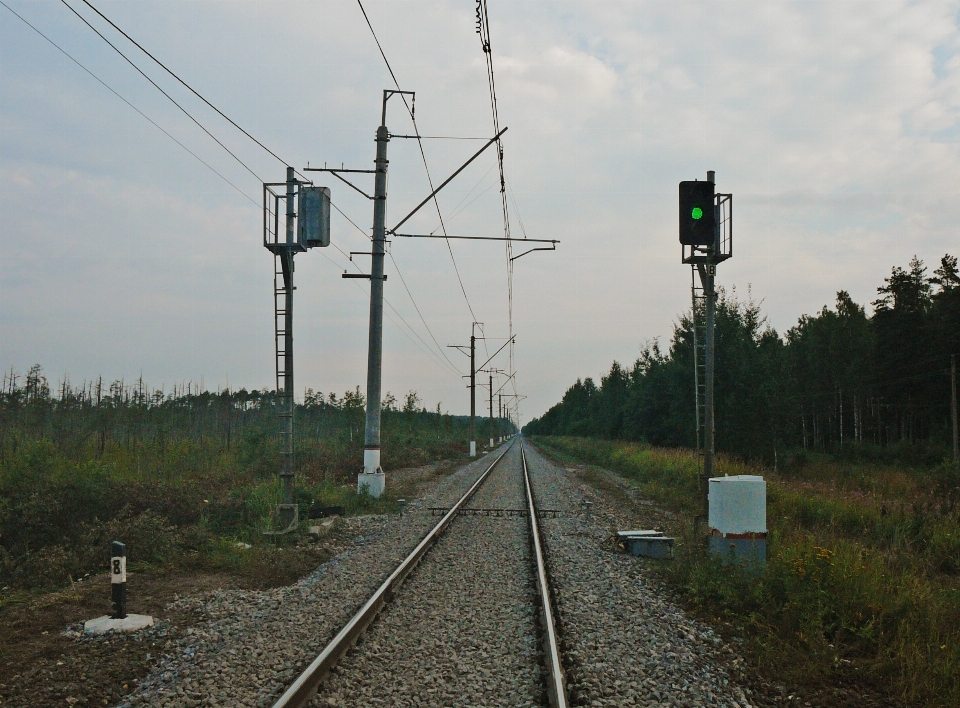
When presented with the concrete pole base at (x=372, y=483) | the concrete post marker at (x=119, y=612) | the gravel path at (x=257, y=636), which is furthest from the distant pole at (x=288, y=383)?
the concrete post marker at (x=119, y=612)

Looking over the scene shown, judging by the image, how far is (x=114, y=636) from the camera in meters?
6.45

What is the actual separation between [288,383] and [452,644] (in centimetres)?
756

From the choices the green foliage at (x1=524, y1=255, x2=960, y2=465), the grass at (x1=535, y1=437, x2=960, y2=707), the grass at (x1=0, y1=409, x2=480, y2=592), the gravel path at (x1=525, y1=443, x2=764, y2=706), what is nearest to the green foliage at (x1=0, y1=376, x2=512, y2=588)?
the grass at (x1=0, y1=409, x2=480, y2=592)

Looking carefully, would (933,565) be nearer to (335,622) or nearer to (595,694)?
(595,694)

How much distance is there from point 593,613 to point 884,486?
2052cm

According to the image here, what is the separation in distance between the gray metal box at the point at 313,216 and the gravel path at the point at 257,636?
602cm

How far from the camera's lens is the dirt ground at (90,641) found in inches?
204

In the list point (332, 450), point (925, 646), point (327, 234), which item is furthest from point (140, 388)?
point (925, 646)

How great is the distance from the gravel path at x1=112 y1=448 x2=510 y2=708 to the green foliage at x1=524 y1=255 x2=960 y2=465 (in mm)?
25470

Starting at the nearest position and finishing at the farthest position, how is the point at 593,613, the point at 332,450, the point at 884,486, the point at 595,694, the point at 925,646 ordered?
the point at 595,694
the point at 925,646
the point at 593,613
the point at 884,486
the point at 332,450

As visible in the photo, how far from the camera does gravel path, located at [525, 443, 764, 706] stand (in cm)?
515

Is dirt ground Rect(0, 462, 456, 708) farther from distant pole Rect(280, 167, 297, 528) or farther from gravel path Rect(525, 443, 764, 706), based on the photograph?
gravel path Rect(525, 443, 764, 706)

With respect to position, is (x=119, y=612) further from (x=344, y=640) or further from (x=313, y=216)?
(x=313, y=216)

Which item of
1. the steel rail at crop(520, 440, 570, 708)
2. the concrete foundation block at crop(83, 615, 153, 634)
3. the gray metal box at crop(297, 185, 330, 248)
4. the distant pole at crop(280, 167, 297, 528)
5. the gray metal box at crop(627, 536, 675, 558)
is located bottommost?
the gray metal box at crop(627, 536, 675, 558)
